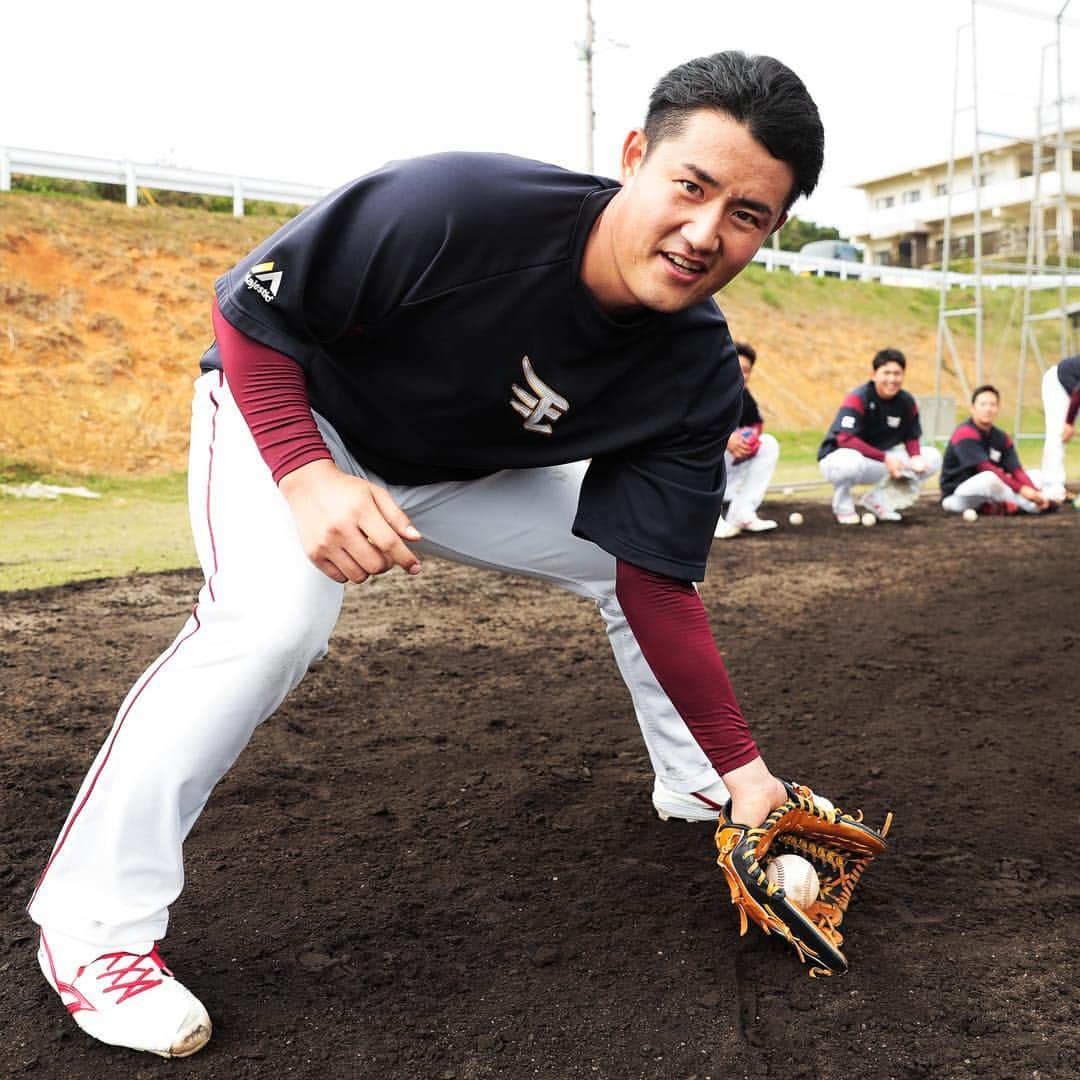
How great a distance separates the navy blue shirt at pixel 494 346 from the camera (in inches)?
76.4

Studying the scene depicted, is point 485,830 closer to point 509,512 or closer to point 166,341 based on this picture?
point 509,512

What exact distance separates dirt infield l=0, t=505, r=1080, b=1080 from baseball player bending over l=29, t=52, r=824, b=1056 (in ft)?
0.96

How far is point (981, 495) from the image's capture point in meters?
9.59

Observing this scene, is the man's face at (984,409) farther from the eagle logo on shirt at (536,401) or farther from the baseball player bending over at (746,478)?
the eagle logo on shirt at (536,401)

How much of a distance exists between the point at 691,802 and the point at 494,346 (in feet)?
4.32

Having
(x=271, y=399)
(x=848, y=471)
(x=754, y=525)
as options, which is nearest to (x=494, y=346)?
(x=271, y=399)

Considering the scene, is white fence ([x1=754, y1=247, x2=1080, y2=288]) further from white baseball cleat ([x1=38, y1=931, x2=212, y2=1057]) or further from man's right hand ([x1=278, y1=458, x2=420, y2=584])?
white baseball cleat ([x1=38, y1=931, x2=212, y2=1057])

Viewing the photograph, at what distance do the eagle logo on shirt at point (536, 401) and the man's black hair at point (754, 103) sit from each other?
0.48 m

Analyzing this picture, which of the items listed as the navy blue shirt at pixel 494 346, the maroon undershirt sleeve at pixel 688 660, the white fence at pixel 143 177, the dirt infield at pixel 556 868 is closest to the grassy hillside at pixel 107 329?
the white fence at pixel 143 177

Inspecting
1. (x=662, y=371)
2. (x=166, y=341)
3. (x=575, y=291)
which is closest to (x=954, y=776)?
(x=662, y=371)

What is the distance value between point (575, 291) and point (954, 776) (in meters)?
1.90

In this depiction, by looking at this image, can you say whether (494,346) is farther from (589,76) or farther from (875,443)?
(589,76)

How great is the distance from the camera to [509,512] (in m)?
2.53

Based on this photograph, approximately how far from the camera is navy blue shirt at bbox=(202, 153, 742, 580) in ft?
6.37
